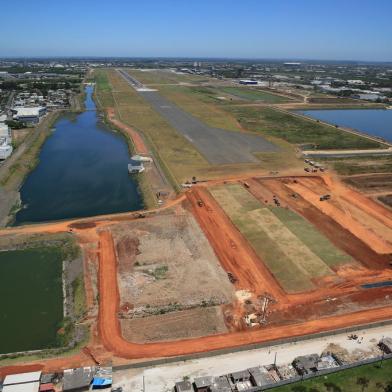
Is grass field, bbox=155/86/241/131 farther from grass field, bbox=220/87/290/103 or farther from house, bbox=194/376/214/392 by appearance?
house, bbox=194/376/214/392

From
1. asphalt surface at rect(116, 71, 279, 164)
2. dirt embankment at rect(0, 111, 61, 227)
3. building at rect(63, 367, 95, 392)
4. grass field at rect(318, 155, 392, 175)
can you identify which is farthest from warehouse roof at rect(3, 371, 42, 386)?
grass field at rect(318, 155, 392, 175)

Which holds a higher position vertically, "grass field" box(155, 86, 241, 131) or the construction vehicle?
"grass field" box(155, 86, 241, 131)

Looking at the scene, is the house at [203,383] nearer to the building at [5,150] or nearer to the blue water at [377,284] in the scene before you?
the blue water at [377,284]

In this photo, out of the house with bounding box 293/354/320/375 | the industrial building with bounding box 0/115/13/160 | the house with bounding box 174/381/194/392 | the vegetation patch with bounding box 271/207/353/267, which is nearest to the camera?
the house with bounding box 174/381/194/392

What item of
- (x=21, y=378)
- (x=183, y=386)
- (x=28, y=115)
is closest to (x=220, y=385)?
(x=183, y=386)

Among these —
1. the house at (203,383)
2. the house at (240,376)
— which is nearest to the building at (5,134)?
the house at (203,383)

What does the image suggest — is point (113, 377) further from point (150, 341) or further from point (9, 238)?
point (9, 238)

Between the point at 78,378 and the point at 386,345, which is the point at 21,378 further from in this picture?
the point at 386,345
